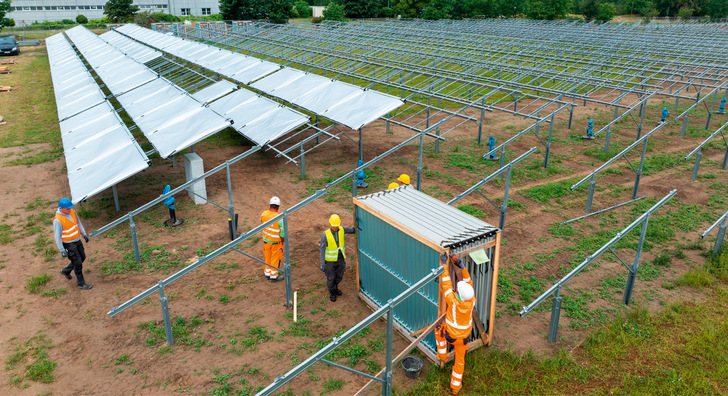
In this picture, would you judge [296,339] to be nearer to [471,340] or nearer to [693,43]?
[471,340]

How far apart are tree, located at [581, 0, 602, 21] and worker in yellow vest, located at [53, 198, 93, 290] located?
77.6 m

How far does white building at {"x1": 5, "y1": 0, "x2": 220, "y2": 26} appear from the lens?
68.4 metres

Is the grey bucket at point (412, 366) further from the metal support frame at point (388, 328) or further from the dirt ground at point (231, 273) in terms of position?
the metal support frame at point (388, 328)

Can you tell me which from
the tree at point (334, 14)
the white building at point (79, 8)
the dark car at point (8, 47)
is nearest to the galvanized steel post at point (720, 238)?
the dark car at point (8, 47)

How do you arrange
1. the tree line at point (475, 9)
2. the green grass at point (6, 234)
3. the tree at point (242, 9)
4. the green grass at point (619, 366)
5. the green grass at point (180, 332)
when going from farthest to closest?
the tree line at point (475, 9) → the tree at point (242, 9) → the green grass at point (6, 234) → the green grass at point (180, 332) → the green grass at point (619, 366)

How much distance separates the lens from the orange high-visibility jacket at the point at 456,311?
21.1 feet

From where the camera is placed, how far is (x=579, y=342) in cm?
794

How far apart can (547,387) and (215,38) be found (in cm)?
4055

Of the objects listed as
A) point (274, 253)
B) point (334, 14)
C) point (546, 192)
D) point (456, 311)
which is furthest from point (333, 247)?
point (334, 14)

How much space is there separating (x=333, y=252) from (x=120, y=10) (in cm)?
6449

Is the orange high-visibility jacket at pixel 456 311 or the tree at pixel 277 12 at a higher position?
the tree at pixel 277 12

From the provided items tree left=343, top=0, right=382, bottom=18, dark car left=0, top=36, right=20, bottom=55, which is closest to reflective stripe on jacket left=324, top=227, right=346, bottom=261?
dark car left=0, top=36, right=20, bottom=55

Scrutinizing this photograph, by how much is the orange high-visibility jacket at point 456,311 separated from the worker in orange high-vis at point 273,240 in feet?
12.4

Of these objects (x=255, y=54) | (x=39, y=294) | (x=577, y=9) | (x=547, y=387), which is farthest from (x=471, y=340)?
(x=577, y=9)
